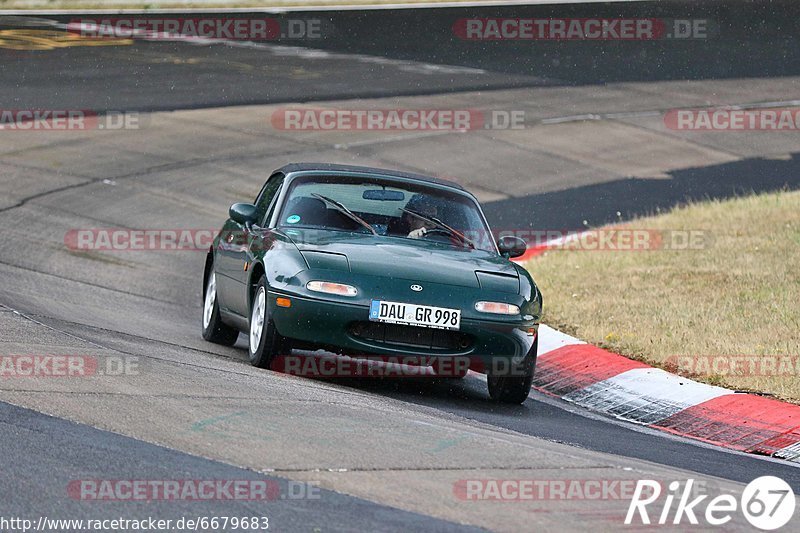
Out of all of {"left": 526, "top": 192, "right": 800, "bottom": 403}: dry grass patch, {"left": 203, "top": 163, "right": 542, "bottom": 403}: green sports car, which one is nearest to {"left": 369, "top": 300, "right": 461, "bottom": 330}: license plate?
{"left": 203, "top": 163, "right": 542, "bottom": 403}: green sports car

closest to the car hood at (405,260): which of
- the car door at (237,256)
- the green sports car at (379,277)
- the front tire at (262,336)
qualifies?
the green sports car at (379,277)

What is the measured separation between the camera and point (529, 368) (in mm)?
8633

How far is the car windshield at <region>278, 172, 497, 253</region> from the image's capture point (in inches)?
369

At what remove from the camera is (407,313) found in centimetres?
816

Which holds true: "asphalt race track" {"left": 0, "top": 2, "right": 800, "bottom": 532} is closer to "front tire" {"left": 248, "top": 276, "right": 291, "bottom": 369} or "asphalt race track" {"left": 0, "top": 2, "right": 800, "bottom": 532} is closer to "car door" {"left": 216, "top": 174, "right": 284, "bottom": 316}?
"front tire" {"left": 248, "top": 276, "right": 291, "bottom": 369}

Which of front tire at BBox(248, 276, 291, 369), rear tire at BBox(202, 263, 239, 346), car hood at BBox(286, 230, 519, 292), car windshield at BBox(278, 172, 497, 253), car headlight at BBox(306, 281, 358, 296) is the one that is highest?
car windshield at BBox(278, 172, 497, 253)

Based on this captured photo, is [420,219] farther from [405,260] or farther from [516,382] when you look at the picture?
[516,382]

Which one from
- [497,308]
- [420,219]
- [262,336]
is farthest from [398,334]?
[420,219]

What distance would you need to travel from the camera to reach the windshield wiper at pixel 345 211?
932 centimetres

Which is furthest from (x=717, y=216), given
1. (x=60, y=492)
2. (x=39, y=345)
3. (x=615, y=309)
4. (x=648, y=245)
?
(x=60, y=492)

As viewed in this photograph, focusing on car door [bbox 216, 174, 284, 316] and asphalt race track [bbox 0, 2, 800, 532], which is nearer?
asphalt race track [bbox 0, 2, 800, 532]

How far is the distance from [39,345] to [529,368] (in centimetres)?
291

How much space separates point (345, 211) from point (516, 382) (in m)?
1.68

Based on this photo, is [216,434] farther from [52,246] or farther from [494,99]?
[494,99]
